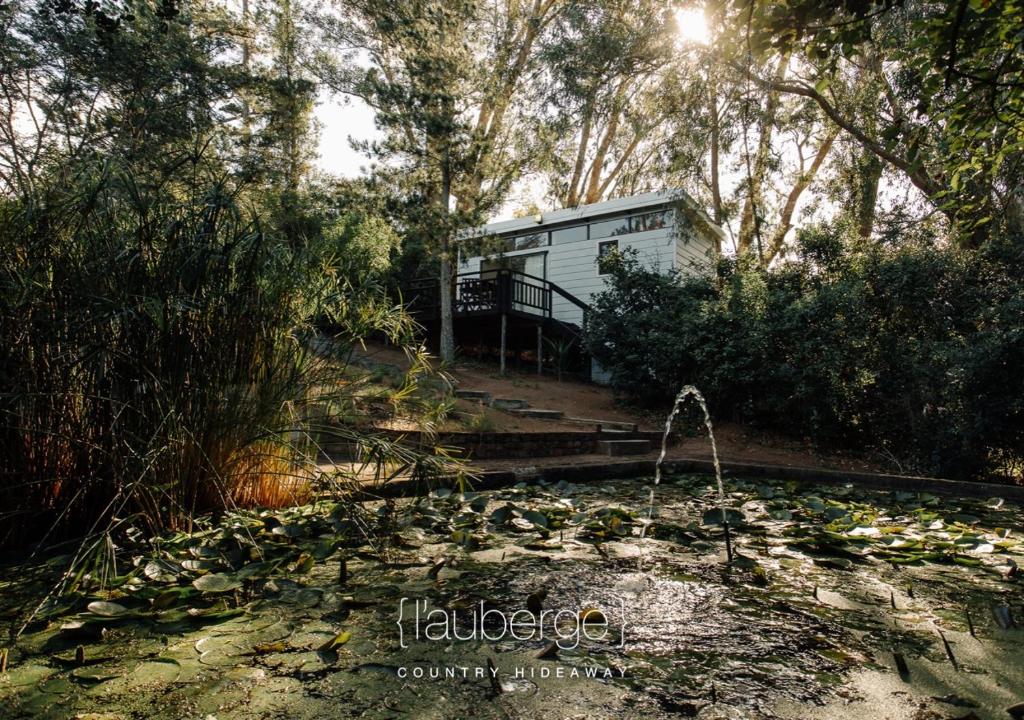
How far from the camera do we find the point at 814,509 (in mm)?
3953

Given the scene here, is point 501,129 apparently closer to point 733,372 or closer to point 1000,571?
point 733,372

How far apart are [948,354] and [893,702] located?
22.6ft

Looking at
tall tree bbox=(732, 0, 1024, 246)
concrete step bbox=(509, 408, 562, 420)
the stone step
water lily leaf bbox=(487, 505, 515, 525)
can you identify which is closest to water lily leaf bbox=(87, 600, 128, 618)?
water lily leaf bbox=(487, 505, 515, 525)

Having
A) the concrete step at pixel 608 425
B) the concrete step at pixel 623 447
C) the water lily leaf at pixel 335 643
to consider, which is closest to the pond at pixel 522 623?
the water lily leaf at pixel 335 643

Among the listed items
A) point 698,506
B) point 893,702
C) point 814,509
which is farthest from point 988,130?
point 893,702

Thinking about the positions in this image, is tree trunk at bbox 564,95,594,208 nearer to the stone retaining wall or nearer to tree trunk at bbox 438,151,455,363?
tree trunk at bbox 438,151,455,363

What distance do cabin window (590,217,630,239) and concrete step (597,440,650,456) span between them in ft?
27.3

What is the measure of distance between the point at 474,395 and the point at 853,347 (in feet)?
20.7

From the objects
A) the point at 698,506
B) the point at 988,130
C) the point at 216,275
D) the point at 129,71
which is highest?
the point at 129,71

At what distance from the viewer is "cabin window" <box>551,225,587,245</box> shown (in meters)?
16.1

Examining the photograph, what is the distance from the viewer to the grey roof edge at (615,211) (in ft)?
45.0

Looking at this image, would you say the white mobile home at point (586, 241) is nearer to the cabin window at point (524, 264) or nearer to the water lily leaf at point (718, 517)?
the cabin window at point (524, 264)

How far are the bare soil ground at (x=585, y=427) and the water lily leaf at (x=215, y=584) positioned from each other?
3.56 meters

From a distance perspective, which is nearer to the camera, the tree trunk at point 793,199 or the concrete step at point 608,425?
the concrete step at point 608,425
